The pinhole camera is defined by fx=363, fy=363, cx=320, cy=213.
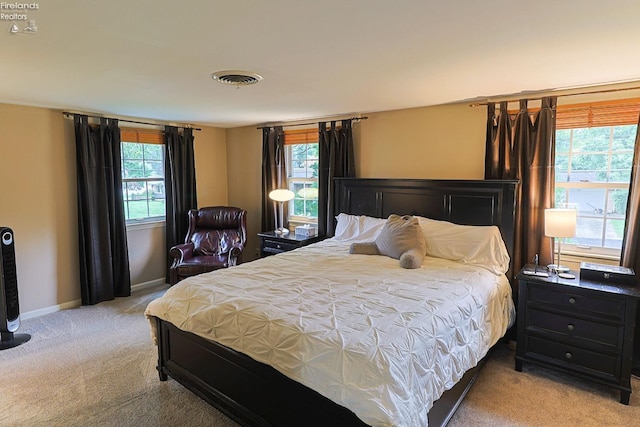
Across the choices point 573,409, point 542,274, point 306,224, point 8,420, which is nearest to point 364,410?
point 573,409

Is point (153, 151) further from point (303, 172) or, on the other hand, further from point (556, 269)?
point (556, 269)

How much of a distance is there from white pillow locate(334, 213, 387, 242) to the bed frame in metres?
0.15

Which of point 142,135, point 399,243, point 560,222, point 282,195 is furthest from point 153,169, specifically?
point 560,222

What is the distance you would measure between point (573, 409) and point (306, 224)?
134 inches

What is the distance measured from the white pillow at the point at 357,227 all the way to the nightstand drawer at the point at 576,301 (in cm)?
151

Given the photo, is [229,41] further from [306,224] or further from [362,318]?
[306,224]

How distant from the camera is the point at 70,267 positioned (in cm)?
416

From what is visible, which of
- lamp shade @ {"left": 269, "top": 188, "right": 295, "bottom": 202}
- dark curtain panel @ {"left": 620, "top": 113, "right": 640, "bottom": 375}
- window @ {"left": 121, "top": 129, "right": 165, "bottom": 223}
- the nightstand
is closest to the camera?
the nightstand

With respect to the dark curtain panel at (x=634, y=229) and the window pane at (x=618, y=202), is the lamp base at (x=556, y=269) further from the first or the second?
the window pane at (x=618, y=202)

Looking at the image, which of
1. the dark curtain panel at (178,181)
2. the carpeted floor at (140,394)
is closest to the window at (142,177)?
the dark curtain panel at (178,181)

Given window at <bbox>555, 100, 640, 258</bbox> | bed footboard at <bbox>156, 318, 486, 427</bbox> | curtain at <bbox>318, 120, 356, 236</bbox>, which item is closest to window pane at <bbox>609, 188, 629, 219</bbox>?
window at <bbox>555, 100, 640, 258</bbox>

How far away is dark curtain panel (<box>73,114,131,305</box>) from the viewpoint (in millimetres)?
4074

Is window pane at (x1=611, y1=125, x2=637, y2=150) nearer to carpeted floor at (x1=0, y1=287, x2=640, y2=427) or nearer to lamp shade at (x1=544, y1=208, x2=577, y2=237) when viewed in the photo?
lamp shade at (x1=544, y1=208, x2=577, y2=237)

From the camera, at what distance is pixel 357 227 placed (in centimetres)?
399
